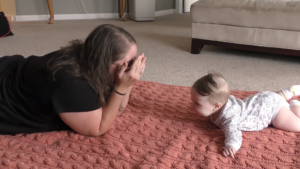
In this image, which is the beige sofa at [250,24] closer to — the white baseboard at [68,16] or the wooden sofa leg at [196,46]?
the wooden sofa leg at [196,46]

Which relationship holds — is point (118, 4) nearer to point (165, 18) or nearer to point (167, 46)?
point (165, 18)

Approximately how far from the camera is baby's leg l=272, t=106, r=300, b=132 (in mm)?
1052

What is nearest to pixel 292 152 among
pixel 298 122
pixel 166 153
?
pixel 298 122

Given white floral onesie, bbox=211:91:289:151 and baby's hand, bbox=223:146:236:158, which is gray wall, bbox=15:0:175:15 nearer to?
white floral onesie, bbox=211:91:289:151

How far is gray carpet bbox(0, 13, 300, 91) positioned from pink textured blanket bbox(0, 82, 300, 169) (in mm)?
558

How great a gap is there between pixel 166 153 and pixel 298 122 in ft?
1.67

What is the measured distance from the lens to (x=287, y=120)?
3.46 ft

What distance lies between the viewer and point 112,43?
93 cm

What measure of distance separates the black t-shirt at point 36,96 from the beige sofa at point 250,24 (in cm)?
138

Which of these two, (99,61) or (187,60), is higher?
(99,61)

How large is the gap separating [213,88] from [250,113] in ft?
0.64

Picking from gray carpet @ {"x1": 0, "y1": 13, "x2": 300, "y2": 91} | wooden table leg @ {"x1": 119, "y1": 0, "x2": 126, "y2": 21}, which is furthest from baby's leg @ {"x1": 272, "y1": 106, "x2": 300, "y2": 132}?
wooden table leg @ {"x1": 119, "y1": 0, "x2": 126, "y2": 21}

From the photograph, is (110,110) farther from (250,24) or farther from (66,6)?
(66,6)

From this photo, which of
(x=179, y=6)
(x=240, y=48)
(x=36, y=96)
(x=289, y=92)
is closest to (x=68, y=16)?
(x=179, y=6)
